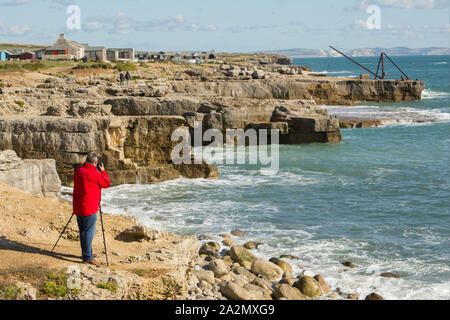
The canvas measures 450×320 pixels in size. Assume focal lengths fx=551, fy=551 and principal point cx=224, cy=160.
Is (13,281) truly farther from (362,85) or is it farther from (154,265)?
(362,85)

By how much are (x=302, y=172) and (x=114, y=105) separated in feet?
29.0

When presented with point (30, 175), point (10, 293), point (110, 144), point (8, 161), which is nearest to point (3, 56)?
point (110, 144)

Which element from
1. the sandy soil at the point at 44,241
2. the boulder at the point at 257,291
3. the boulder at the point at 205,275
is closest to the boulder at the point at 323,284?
the boulder at the point at 257,291

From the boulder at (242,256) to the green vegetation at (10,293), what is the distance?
5.66 metres

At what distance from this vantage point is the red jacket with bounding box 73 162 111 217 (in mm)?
7285

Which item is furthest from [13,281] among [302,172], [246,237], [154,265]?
[302,172]

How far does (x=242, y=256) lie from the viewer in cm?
1138

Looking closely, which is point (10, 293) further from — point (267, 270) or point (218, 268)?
point (267, 270)

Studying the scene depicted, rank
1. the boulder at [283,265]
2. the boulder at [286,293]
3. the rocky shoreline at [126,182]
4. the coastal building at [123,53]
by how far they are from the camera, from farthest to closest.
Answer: the coastal building at [123,53]
the boulder at [283,265]
the boulder at [286,293]
the rocky shoreline at [126,182]

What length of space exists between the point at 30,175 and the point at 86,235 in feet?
24.1

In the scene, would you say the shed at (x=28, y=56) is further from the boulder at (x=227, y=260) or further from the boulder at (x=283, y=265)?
the boulder at (x=283, y=265)

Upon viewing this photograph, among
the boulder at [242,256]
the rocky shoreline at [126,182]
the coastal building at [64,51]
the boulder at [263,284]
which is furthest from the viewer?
the coastal building at [64,51]

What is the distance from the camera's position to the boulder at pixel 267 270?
34.8ft

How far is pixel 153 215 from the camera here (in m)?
14.9
